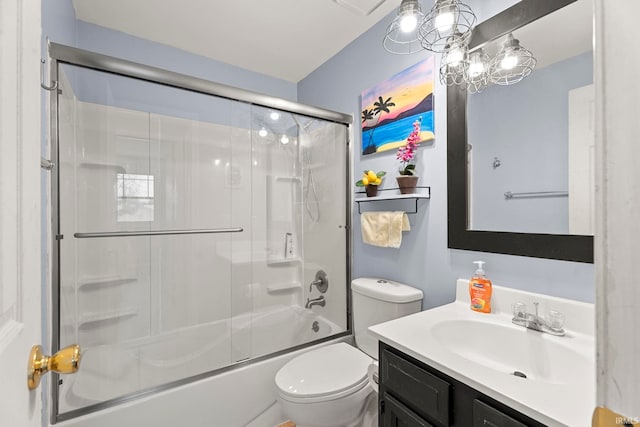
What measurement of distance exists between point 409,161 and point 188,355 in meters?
1.69

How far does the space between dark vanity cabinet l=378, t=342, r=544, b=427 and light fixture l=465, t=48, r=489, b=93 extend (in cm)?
115

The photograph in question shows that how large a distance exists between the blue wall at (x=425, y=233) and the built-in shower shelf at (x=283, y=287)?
431 mm

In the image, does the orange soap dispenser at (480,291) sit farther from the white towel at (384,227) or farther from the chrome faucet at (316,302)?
the chrome faucet at (316,302)

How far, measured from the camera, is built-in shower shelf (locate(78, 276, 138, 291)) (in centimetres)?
141

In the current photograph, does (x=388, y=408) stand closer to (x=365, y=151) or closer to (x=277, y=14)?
(x=365, y=151)

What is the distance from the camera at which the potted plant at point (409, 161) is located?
1484 mm

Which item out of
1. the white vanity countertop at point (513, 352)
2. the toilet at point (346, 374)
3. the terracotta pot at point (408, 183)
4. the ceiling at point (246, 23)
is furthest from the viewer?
the ceiling at point (246, 23)

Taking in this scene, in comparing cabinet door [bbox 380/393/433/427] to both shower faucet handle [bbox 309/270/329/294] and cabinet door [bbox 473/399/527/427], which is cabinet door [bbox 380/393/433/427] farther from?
shower faucet handle [bbox 309/270/329/294]

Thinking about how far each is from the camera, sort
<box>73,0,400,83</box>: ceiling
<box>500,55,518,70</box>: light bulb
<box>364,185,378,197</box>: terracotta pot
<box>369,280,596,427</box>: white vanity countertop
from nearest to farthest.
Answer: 1. <box>369,280,596,427</box>: white vanity countertop
2. <box>500,55,518,70</box>: light bulb
3. <box>73,0,400,83</box>: ceiling
4. <box>364,185,378,197</box>: terracotta pot

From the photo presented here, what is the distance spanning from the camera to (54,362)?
0.45 metres

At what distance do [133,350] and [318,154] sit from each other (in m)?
1.64

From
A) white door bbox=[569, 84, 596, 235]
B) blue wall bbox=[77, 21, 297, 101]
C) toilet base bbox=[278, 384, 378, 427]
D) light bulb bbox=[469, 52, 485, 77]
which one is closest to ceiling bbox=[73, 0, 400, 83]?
blue wall bbox=[77, 21, 297, 101]

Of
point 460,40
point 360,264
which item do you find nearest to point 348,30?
point 460,40

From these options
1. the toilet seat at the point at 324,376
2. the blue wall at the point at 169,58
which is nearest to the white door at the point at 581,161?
the toilet seat at the point at 324,376
